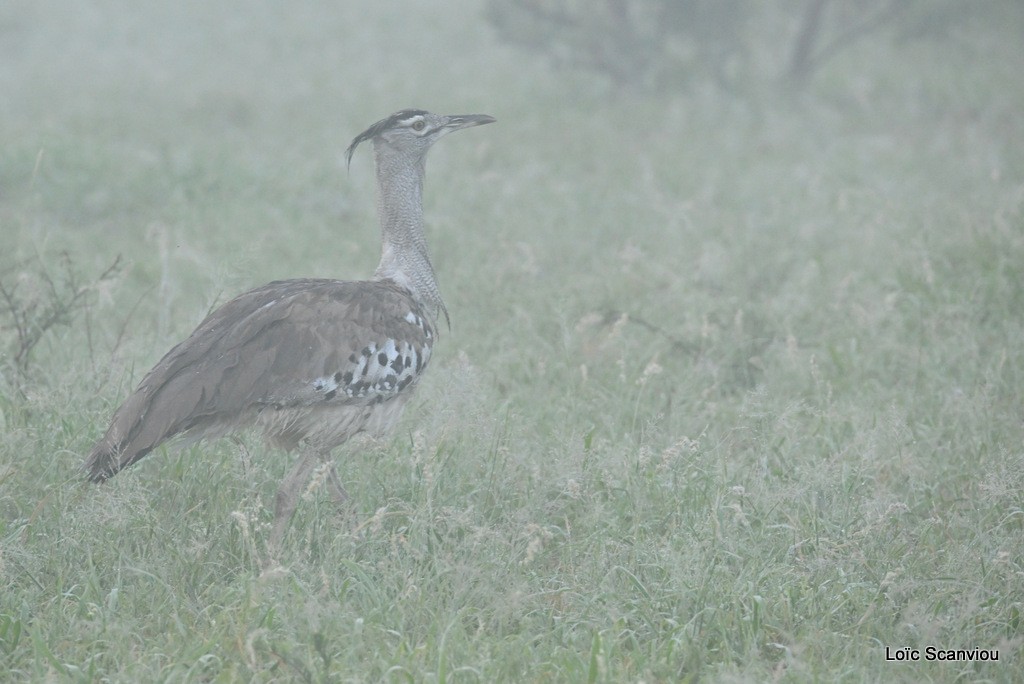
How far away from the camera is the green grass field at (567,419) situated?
308 centimetres

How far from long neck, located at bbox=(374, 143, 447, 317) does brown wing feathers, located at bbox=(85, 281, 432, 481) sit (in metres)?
0.35

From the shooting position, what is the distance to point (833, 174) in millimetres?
9000

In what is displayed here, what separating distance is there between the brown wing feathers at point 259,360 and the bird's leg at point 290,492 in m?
0.19

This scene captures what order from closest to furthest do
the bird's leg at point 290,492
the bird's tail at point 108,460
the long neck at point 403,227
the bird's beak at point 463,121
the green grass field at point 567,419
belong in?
the green grass field at point 567,419, the bird's tail at point 108,460, the bird's leg at point 290,492, the long neck at point 403,227, the bird's beak at point 463,121

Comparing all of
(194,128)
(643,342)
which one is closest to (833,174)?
(643,342)

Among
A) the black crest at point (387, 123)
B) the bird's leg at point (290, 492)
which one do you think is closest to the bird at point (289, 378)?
the bird's leg at point (290, 492)

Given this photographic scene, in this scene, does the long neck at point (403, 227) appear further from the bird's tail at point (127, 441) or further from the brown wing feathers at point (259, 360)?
the bird's tail at point (127, 441)

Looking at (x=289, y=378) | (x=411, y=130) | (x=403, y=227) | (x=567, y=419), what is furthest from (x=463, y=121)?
(x=289, y=378)

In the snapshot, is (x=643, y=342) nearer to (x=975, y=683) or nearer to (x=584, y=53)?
(x=975, y=683)

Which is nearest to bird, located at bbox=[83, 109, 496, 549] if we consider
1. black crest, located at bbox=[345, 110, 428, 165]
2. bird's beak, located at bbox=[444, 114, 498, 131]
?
black crest, located at bbox=[345, 110, 428, 165]

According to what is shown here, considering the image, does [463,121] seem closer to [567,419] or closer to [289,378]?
[567,419]

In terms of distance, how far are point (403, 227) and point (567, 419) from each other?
3.11ft

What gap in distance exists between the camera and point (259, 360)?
353 cm

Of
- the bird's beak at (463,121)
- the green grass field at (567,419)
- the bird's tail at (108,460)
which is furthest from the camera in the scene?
the bird's beak at (463,121)
